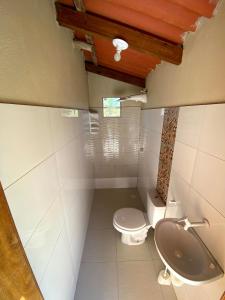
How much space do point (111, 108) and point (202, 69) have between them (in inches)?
66.5

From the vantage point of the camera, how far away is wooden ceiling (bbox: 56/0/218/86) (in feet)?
2.77

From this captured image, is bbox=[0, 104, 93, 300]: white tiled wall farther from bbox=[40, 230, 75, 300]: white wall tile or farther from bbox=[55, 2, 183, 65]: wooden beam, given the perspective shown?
bbox=[55, 2, 183, 65]: wooden beam

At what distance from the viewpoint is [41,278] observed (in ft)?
2.42

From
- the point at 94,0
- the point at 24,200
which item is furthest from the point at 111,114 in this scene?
the point at 24,200

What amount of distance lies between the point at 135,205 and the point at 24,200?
2050 mm

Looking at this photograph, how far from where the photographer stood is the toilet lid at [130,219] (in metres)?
1.56

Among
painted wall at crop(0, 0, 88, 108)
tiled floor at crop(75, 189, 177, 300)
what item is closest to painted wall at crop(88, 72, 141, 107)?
painted wall at crop(0, 0, 88, 108)

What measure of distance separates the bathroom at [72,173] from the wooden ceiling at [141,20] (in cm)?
2

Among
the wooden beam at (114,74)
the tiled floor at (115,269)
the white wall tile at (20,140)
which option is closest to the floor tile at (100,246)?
the tiled floor at (115,269)

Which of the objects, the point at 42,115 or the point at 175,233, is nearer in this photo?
the point at 42,115

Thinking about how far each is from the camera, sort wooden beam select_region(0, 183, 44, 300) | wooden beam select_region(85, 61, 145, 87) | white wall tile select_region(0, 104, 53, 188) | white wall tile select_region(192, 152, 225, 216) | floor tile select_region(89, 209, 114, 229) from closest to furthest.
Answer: wooden beam select_region(0, 183, 44, 300), white wall tile select_region(0, 104, 53, 188), white wall tile select_region(192, 152, 225, 216), floor tile select_region(89, 209, 114, 229), wooden beam select_region(85, 61, 145, 87)

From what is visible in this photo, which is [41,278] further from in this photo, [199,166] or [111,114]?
[111,114]

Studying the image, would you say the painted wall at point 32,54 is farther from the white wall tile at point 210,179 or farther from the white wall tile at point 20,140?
the white wall tile at point 210,179

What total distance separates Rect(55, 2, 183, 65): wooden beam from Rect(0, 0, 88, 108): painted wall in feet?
0.34
